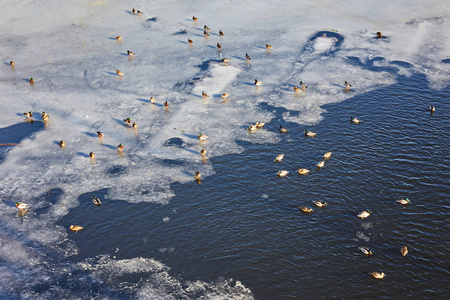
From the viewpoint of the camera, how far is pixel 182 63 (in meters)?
34.4

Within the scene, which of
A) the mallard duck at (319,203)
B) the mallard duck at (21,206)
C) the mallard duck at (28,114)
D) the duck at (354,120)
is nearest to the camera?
the mallard duck at (319,203)

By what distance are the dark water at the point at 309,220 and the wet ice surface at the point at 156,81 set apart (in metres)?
1.24

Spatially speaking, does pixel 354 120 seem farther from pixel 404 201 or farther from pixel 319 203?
pixel 319 203

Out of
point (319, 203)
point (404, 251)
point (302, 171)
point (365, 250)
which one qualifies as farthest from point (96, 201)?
point (404, 251)

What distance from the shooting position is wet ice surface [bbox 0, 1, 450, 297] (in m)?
22.7

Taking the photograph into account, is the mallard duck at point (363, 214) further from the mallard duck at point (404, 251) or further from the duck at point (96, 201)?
the duck at point (96, 201)

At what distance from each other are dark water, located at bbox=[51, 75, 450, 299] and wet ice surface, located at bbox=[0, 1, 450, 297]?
4.07 feet

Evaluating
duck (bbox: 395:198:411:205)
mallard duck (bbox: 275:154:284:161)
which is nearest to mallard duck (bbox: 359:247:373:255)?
duck (bbox: 395:198:411:205)

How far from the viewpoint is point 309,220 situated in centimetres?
2028

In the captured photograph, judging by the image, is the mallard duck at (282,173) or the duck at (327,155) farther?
the duck at (327,155)

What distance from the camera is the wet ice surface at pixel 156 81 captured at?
22.7 metres

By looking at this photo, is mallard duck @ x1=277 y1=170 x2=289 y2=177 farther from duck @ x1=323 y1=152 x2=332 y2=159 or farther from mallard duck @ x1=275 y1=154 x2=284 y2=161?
duck @ x1=323 y1=152 x2=332 y2=159

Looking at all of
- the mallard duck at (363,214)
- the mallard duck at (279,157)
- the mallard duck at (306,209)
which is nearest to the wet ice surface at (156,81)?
the mallard duck at (279,157)

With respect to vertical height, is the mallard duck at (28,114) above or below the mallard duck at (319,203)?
above
